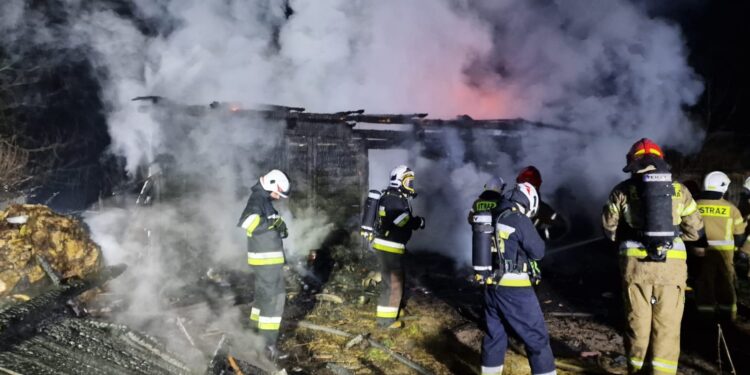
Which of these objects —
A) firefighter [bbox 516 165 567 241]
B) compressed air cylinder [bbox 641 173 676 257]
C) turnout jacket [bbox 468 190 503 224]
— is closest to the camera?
compressed air cylinder [bbox 641 173 676 257]

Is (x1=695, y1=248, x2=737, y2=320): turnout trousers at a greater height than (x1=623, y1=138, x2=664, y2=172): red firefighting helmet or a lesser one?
lesser

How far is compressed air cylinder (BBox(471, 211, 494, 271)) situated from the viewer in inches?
153

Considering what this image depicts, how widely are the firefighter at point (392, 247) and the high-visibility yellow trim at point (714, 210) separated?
361 cm

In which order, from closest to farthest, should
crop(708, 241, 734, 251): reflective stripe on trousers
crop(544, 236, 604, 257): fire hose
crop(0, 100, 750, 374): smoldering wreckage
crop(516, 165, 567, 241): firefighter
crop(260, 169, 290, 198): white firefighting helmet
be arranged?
crop(0, 100, 750, 374): smoldering wreckage < crop(260, 169, 290, 198): white firefighting helmet < crop(708, 241, 734, 251): reflective stripe on trousers < crop(516, 165, 567, 241): firefighter < crop(544, 236, 604, 257): fire hose

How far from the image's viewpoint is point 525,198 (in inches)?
158

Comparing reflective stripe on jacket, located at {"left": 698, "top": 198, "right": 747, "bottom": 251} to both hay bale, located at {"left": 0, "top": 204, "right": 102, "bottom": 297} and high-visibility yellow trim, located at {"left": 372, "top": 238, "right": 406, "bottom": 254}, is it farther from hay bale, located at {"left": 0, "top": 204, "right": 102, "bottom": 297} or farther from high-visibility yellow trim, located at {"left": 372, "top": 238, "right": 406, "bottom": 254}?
hay bale, located at {"left": 0, "top": 204, "right": 102, "bottom": 297}

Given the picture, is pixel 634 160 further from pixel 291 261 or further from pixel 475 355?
pixel 291 261

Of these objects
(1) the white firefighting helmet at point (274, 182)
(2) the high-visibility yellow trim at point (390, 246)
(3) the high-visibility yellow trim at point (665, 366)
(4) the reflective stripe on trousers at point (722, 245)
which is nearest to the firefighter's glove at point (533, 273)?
(3) the high-visibility yellow trim at point (665, 366)

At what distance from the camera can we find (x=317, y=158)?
11547mm

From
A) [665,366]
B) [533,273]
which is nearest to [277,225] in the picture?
[533,273]

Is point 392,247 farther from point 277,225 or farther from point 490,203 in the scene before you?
point 490,203

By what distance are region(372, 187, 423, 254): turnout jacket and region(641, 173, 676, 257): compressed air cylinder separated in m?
2.97

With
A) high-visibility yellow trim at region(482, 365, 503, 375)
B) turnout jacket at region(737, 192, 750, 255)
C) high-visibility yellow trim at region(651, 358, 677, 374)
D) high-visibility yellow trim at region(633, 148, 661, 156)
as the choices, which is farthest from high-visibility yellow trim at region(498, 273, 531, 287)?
turnout jacket at region(737, 192, 750, 255)

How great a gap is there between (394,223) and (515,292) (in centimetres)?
250
